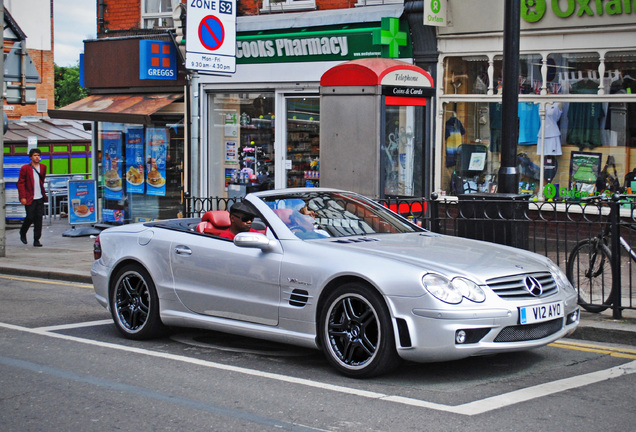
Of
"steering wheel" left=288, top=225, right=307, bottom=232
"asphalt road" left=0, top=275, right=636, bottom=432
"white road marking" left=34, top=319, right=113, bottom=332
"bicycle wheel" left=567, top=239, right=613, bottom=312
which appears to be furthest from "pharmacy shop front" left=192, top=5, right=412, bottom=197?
"asphalt road" left=0, top=275, right=636, bottom=432

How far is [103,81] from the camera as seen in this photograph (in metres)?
19.4

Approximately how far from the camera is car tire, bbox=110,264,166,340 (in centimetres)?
766

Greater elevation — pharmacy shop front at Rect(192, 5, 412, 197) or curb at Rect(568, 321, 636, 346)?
pharmacy shop front at Rect(192, 5, 412, 197)

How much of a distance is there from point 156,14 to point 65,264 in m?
7.39

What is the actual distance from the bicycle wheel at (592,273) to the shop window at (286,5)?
919cm

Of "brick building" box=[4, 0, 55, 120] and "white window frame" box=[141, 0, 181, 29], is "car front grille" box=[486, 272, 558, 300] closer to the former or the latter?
"white window frame" box=[141, 0, 181, 29]

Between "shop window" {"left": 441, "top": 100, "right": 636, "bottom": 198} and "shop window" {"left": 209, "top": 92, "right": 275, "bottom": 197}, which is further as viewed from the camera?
"shop window" {"left": 209, "top": 92, "right": 275, "bottom": 197}

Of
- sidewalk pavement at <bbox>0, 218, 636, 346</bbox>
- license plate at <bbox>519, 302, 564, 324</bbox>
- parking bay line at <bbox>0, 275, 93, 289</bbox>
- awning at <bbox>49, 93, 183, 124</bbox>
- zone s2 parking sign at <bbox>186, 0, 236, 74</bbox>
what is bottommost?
parking bay line at <bbox>0, 275, 93, 289</bbox>

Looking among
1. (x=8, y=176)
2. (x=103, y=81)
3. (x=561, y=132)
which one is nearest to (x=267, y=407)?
(x=561, y=132)

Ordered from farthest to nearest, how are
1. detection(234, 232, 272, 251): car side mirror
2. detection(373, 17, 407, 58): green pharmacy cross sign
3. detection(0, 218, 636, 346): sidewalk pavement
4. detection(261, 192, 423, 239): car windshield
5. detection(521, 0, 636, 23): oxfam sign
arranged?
detection(373, 17, 407, 58): green pharmacy cross sign < detection(521, 0, 636, 23): oxfam sign < detection(0, 218, 636, 346): sidewalk pavement < detection(261, 192, 423, 239): car windshield < detection(234, 232, 272, 251): car side mirror

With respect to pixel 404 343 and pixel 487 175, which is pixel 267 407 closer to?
pixel 404 343

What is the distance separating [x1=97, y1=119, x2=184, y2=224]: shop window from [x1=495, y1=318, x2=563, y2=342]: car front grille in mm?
13423

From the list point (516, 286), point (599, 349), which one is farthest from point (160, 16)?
point (516, 286)

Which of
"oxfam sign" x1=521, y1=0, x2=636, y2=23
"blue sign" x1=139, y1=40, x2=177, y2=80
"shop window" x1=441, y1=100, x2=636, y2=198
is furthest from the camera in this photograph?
"blue sign" x1=139, y1=40, x2=177, y2=80
